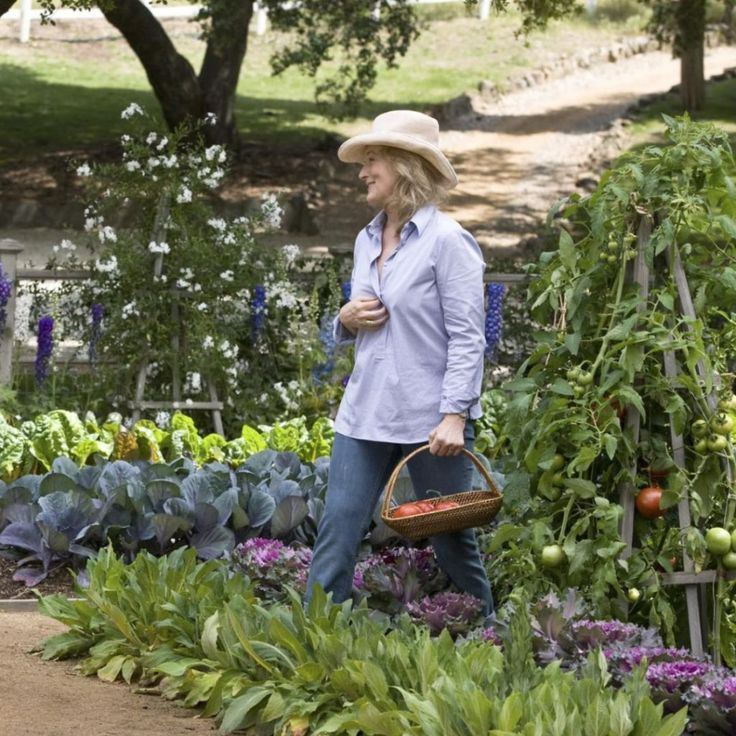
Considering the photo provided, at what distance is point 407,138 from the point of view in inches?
184

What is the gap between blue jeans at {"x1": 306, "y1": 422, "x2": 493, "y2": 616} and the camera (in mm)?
4762

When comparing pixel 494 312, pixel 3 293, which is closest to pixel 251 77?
pixel 494 312

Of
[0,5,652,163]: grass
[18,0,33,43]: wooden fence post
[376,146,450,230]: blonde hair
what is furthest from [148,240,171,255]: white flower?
[18,0,33,43]: wooden fence post

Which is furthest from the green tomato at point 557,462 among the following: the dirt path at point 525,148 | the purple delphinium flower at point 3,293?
the dirt path at point 525,148

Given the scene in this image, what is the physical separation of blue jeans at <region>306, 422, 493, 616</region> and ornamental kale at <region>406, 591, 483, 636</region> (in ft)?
0.84

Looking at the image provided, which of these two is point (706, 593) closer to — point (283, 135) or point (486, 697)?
point (486, 697)

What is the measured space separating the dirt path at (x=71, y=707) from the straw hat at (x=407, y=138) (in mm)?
1826

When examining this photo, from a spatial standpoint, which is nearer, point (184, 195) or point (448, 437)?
point (448, 437)

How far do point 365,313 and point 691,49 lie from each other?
20817mm

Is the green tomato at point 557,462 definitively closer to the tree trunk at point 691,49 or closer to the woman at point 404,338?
the woman at point 404,338

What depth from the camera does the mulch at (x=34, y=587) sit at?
20.4ft

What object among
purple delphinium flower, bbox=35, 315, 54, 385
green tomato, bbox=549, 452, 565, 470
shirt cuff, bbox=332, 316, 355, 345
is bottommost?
purple delphinium flower, bbox=35, 315, 54, 385

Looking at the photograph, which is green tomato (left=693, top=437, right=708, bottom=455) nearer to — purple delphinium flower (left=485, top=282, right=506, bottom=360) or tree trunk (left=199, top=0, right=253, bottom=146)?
purple delphinium flower (left=485, top=282, right=506, bottom=360)

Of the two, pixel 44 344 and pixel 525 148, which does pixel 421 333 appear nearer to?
pixel 44 344
